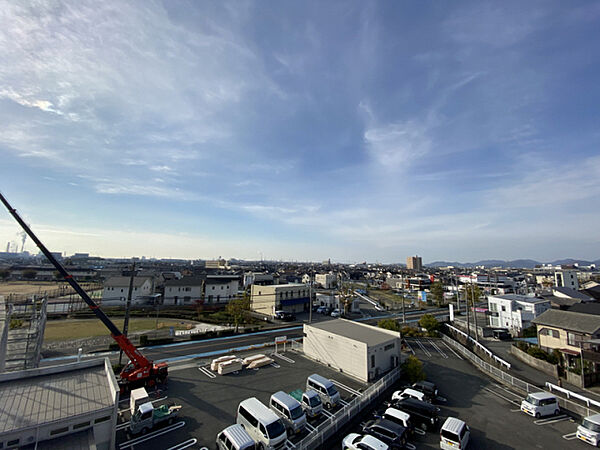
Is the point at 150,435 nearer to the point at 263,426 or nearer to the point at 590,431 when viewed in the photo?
the point at 263,426

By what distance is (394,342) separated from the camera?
24.6 meters

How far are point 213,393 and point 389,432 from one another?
12.3 metres

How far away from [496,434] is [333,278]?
300 ft

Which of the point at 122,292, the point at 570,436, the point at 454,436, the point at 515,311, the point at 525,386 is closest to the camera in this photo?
the point at 454,436

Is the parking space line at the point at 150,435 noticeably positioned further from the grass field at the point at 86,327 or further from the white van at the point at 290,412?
the grass field at the point at 86,327

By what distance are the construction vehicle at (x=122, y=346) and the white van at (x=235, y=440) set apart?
33.1ft

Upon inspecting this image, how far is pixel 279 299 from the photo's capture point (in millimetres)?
48812

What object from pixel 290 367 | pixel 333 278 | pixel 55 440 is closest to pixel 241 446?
pixel 55 440

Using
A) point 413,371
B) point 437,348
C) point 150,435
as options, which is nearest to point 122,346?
point 150,435

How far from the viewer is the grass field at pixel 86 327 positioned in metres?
32.9

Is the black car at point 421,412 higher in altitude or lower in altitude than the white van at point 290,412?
lower

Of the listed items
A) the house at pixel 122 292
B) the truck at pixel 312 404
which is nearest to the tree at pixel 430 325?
the truck at pixel 312 404

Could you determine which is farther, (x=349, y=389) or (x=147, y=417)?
(x=349, y=389)

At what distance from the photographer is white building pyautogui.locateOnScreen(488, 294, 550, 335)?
4000 centimetres
